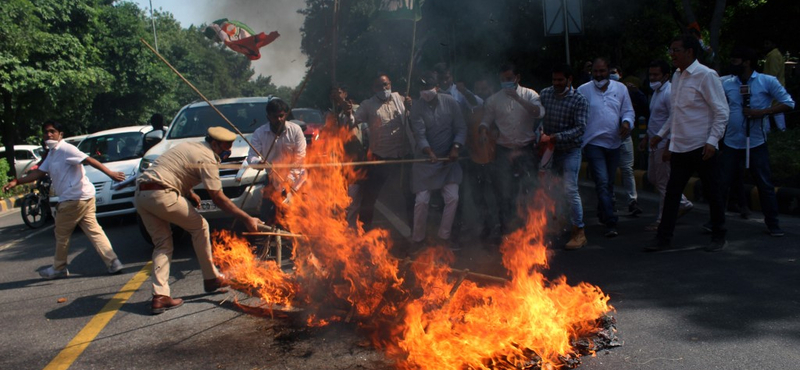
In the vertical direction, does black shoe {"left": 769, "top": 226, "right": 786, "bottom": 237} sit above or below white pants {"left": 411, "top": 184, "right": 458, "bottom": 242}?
below

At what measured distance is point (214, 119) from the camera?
8586 millimetres

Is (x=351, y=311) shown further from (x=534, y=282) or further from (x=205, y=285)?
(x=205, y=285)

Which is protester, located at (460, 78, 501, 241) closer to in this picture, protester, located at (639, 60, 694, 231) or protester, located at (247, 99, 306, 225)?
protester, located at (639, 60, 694, 231)

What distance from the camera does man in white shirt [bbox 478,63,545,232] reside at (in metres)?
6.21

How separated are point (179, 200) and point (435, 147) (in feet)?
8.68

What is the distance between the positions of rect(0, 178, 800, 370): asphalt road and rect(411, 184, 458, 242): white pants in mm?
275

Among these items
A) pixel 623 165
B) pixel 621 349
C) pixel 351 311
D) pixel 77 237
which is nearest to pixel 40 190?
pixel 77 237

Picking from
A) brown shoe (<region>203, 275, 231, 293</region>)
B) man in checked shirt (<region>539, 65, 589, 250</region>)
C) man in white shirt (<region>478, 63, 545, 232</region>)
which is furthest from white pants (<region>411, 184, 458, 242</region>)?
brown shoe (<region>203, 275, 231, 293</region>)

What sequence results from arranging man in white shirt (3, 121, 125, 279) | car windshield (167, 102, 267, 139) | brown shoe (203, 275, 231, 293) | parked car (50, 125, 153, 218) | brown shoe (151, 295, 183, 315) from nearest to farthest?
brown shoe (151, 295, 183, 315) → brown shoe (203, 275, 231, 293) → man in white shirt (3, 121, 125, 279) → car windshield (167, 102, 267, 139) → parked car (50, 125, 153, 218)

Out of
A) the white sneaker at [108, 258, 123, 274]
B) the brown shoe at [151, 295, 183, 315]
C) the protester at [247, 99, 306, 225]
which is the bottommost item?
the brown shoe at [151, 295, 183, 315]

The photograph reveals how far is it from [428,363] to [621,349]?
1171 mm

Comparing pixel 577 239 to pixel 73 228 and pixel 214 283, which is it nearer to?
pixel 214 283

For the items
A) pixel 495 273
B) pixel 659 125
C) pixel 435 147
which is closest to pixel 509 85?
pixel 435 147

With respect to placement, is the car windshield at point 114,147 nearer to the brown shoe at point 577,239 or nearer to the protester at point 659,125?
the brown shoe at point 577,239
